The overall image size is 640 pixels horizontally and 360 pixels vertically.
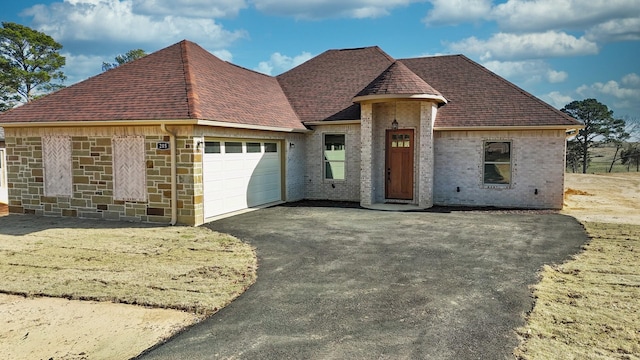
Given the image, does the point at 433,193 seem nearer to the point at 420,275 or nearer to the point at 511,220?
the point at 511,220

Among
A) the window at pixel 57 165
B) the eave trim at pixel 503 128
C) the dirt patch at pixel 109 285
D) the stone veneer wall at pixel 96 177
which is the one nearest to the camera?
the dirt patch at pixel 109 285

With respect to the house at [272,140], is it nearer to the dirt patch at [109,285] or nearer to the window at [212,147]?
the window at [212,147]

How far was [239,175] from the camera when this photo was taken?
14.3 metres

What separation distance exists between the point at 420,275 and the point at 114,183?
908 centimetres

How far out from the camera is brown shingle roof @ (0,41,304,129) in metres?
12.4

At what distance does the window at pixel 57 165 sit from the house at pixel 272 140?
0.04 metres

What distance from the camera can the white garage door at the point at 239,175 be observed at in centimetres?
1288

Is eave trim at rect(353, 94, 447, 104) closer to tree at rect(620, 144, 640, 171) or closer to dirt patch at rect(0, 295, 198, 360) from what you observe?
dirt patch at rect(0, 295, 198, 360)

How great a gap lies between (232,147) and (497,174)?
29.6 feet

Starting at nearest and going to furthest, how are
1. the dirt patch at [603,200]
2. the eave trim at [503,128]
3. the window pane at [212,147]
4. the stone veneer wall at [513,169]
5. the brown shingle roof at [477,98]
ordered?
the window pane at [212,147] < the dirt patch at [603,200] < the eave trim at [503,128] < the stone veneer wall at [513,169] < the brown shingle roof at [477,98]

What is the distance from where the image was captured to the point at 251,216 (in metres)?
13.7

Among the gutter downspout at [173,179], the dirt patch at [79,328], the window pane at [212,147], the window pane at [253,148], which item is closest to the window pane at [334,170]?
the window pane at [253,148]

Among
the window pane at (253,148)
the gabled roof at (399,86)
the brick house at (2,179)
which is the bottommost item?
the brick house at (2,179)

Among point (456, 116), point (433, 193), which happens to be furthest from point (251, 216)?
point (456, 116)
